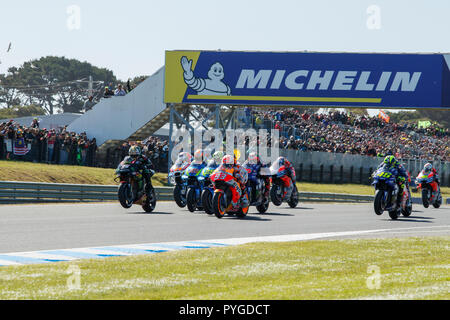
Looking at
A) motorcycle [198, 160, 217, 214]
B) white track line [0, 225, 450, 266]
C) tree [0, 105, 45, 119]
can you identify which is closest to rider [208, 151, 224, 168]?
motorcycle [198, 160, 217, 214]

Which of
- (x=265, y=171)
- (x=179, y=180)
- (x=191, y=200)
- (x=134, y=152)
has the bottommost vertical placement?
(x=191, y=200)

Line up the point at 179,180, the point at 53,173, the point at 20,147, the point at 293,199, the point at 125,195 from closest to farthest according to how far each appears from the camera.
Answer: the point at 125,195
the point at 179,180
the point at 293,199
the point at 53,173
the point at 20,147

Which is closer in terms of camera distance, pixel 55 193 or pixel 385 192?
pixel 385 192

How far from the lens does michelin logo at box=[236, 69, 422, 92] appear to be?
35.8 meters

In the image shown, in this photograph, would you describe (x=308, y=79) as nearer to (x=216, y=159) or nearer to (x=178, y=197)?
(x=178, y=197)

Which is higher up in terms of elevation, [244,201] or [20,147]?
[20,147]

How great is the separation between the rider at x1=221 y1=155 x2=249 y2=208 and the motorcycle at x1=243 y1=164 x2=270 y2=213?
1.62 m

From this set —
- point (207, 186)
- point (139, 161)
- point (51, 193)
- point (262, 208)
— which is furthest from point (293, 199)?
point (51, 193)

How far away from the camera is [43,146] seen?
109ft

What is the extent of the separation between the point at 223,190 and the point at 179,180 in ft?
11.3

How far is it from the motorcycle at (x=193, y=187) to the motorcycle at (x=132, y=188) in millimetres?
966

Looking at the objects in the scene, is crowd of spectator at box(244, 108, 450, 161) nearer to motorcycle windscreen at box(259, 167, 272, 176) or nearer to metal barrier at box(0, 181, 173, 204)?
metal barrier at box(0, 181, 173, 204)
